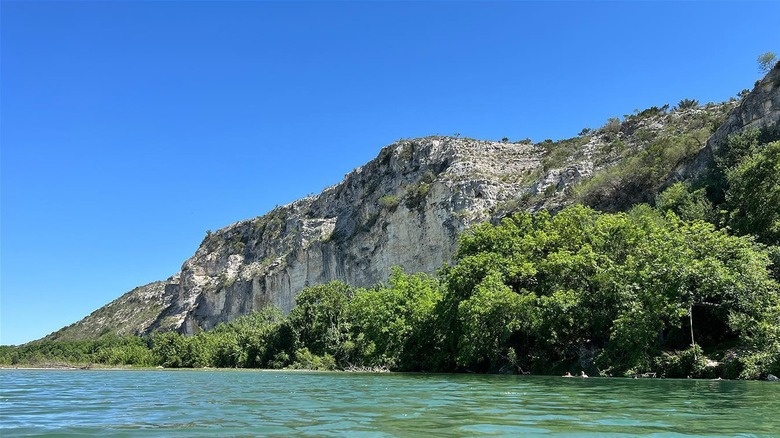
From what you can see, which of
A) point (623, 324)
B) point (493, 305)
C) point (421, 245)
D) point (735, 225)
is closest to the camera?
point (623, 324)

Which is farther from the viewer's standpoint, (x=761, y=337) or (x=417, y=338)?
(x=417, y=338)

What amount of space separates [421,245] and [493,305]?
47.8 metres

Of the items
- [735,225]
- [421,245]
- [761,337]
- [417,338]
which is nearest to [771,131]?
[735,225]

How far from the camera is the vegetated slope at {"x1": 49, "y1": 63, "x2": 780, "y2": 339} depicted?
60.8 meters

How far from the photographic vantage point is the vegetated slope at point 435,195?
2394 inches

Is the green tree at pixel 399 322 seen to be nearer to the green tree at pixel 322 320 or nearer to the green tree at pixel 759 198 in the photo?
the green tree at pixel 322 320

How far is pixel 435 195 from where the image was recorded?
82.8 metres

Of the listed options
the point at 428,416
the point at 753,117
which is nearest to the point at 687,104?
the point at 753,117

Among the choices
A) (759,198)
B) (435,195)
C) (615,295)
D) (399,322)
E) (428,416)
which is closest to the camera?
(428,416)

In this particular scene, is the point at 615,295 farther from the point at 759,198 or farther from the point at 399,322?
the point at 399,322

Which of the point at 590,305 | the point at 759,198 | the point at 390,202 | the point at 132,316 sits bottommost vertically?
the point at 590,305

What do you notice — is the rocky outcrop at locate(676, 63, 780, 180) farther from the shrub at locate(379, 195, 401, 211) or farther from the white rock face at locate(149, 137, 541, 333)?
the shrub at locate(379, 195, 401, 211)

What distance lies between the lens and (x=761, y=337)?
81.1 ft

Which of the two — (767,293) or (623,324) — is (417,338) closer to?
(623,324)
